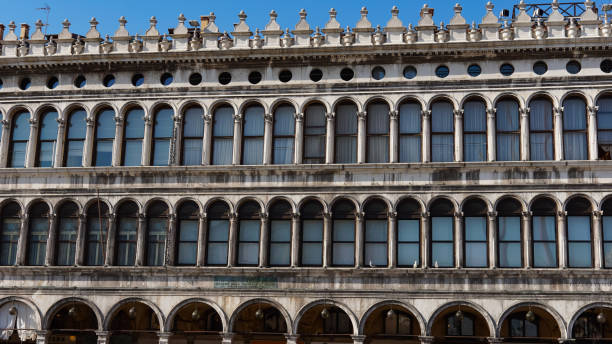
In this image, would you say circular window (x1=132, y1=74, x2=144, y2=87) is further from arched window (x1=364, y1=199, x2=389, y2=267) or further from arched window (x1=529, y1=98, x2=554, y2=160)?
arched window (x1=529, y1=98, x2=554, y2=160)

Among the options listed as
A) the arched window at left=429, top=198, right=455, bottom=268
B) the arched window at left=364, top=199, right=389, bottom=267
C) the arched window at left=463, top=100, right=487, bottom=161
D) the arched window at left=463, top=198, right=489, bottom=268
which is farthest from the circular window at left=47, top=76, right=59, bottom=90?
the arched window at left=463, top=198, right=489, bottom=268

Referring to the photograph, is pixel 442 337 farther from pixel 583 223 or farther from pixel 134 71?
pixel 134 71

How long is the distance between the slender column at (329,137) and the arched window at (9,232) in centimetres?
1191

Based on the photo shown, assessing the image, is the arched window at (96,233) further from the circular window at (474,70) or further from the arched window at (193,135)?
the circular window at (474,70)

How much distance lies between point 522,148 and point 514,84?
92.6 inches

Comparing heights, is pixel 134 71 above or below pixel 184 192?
above

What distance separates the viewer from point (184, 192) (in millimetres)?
31156

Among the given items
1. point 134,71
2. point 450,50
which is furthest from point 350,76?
point 134,71

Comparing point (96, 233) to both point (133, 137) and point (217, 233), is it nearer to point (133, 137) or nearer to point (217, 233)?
point (133, 137)

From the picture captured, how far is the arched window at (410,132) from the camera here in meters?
30.7

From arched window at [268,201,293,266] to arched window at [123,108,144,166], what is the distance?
18.6 feet

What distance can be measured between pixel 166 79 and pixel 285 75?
464 centimetres

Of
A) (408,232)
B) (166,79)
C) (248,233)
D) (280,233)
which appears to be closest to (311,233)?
(280,233)

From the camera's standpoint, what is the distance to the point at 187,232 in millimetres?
31281
